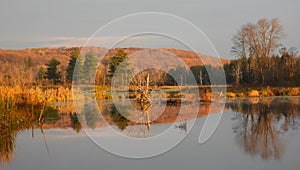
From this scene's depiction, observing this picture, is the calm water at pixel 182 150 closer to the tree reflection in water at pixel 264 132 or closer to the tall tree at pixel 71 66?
the tree reflection in water at pixel 264 132

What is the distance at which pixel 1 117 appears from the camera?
1082 centimetres

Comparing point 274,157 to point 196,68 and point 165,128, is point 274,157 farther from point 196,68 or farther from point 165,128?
point 196,68

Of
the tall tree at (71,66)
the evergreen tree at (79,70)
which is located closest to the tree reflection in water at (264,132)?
the evergreen tree at (79,70)

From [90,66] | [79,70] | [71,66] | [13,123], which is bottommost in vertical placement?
[13,123]

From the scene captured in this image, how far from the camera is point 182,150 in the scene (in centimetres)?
857

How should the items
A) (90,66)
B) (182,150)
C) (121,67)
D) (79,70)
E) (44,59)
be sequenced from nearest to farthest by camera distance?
(182,150) < (121,67) < (79,70) < (90,66) < (44,59)

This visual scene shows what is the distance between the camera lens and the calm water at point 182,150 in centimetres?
707

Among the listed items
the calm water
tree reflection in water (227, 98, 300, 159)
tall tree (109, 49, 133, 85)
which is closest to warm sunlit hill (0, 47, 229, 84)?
tall tree (109, 49, 133, 85)

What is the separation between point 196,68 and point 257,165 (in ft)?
140

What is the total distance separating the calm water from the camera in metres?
7.07

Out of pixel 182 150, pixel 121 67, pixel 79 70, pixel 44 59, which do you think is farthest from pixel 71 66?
pixel 182 150

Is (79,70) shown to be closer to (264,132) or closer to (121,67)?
(121,67)

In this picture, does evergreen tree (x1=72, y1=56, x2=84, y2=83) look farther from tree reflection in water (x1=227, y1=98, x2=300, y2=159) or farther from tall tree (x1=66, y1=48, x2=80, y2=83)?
tree reflection in water (x1=227, y1=98, x2=300, y2=159)

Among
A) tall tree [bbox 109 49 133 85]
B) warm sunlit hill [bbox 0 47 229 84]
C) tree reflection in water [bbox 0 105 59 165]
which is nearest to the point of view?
tree reflection in water [bbox 0 105 59 165]
